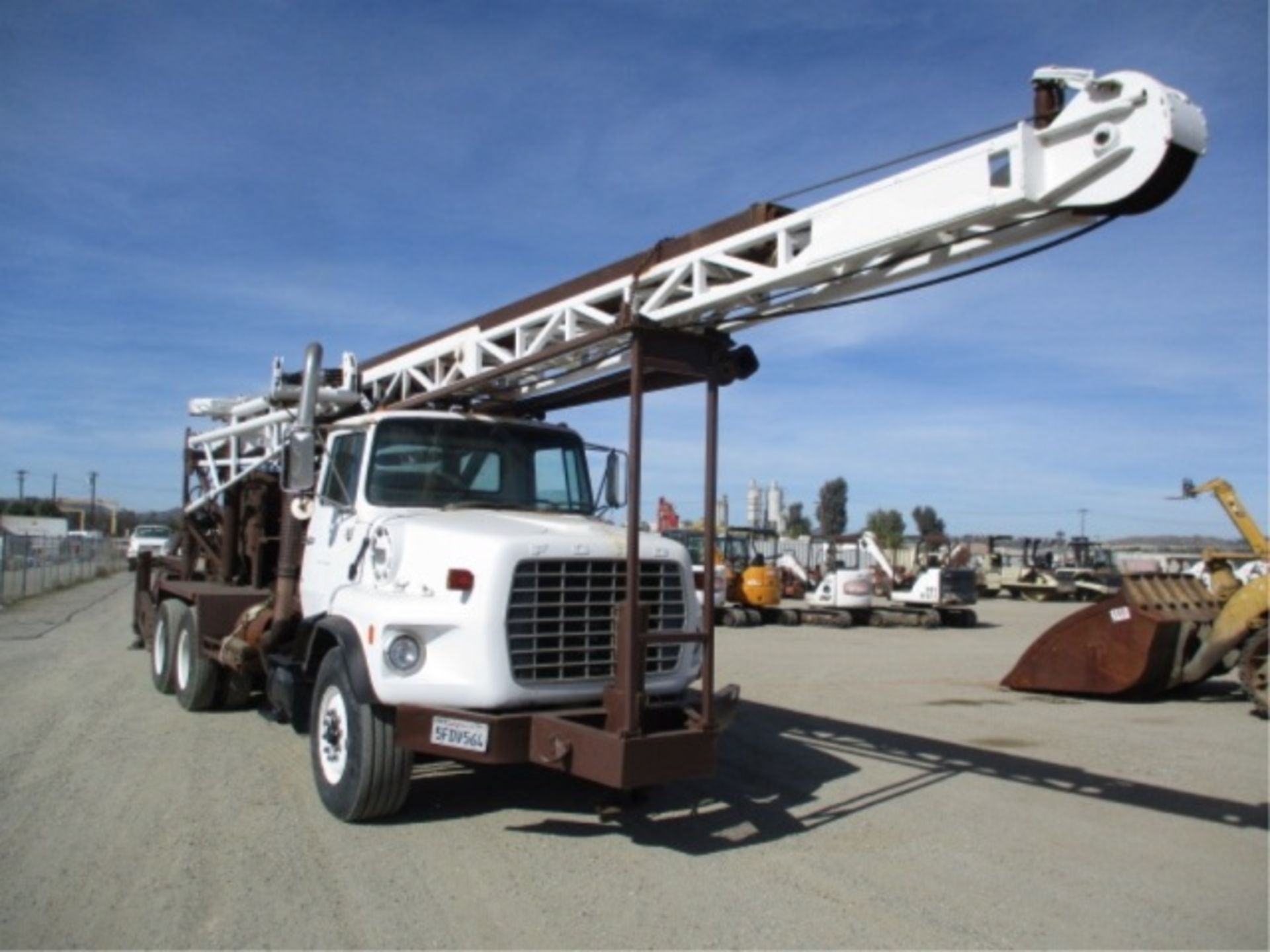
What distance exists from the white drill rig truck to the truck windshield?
2 cm

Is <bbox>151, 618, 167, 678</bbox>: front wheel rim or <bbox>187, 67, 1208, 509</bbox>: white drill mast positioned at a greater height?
<bbox>187, 67, 1208, 509</bbox>: white drill mast

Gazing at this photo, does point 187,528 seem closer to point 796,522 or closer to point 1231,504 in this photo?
point 1231,504

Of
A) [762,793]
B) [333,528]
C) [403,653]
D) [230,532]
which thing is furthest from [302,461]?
[230,532]

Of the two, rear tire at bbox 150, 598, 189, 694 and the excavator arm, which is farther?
the excavator arm

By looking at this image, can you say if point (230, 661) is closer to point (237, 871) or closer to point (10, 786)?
point (10, 786)

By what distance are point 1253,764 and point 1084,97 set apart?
6.60 m

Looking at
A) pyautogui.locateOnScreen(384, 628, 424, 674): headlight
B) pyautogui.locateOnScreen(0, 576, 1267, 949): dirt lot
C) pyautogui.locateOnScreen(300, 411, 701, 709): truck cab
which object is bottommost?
pyautogui.locateOnScreen(0, 576, 1267, 949): dirt lot

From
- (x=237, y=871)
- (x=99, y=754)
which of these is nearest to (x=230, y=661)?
(x=99, y=754)

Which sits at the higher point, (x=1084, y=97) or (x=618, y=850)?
(x=1084, y=97)

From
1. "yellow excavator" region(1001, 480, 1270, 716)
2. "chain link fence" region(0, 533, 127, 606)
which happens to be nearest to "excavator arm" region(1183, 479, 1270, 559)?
"yellow excavator" region(1001, 480, 1270, 716)

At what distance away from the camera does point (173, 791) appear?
679cm

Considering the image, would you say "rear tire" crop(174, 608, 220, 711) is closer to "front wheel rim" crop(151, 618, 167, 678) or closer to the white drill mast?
"front wheel rim" crop(151, 618, 167, 678)

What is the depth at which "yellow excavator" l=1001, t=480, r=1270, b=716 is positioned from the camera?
11.9 metres

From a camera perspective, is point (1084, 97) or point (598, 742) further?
point (598, 742)
